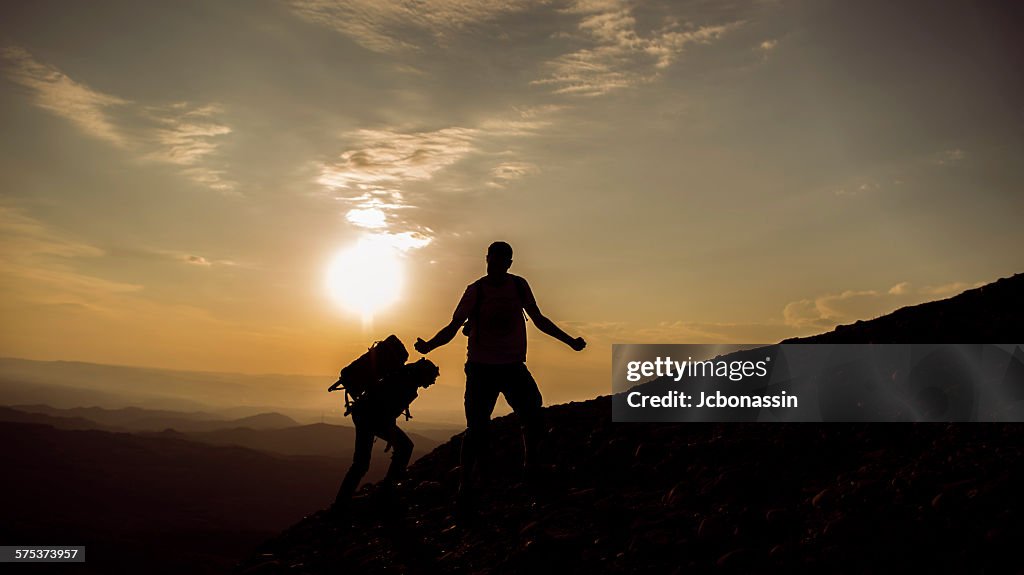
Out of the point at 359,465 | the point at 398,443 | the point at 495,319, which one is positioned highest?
the point at 495,319

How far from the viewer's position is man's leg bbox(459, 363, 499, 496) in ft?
26.2

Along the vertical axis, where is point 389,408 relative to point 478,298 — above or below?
below

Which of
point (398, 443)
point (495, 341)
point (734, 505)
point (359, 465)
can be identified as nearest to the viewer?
point (734, 505)

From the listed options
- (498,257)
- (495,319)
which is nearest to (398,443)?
(495,319)

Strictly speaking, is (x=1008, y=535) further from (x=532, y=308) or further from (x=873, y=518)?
(x=532, y=308)

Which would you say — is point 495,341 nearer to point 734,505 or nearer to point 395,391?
point 395,391

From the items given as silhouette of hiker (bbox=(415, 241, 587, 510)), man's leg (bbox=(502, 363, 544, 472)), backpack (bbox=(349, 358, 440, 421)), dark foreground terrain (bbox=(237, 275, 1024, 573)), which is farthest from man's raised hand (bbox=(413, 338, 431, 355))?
dark foreground terrain (bbox=(237, 275, 1024, 573))

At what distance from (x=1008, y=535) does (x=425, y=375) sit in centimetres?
648

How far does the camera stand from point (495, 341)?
7.95 m

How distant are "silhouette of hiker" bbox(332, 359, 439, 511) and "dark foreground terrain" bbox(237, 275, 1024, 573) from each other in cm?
87

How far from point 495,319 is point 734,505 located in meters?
2.96

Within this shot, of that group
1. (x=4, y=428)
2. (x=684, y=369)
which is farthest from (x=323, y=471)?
(x=684, y=369)

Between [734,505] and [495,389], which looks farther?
[495,389]

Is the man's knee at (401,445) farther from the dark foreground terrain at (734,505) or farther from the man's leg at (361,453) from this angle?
the dark foreground terrain at (734,505)
